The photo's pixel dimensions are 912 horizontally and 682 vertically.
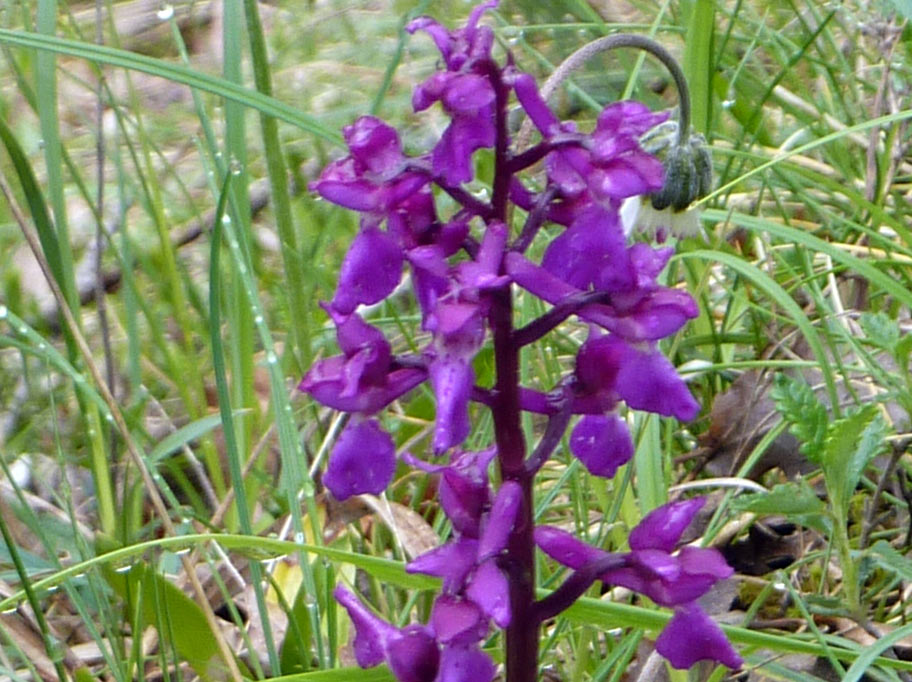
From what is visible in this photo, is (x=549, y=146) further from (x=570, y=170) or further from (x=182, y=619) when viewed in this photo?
(x=182, y=619)

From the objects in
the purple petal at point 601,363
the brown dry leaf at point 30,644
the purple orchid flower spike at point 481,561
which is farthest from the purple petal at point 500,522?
the brown dry leaf at point 30,644

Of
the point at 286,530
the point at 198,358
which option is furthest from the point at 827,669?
the point at 198,358

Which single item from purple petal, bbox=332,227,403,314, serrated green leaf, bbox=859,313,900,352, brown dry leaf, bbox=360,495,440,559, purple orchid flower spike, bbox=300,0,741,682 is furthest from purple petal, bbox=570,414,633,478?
brown dry leaf, bbox=360,495,440,559

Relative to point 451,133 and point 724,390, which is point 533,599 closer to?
point 451,133

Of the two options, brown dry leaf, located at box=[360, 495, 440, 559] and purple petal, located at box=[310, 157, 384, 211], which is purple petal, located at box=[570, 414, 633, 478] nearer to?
purple petal, located at box=[310, 157, 384, 211]

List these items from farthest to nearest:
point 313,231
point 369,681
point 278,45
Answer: point 278,45 → point 313,231 → point 369,681

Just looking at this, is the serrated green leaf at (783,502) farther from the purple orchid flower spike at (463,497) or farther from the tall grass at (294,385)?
the purple orchid flower spike at (463,497)

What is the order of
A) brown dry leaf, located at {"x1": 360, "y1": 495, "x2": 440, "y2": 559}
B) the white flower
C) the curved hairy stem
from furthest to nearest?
brown dry leaf, located at {"x1": 360, "y1": 495, "x2": 440, "y2": 559}, the white flower, the curved hairy stem

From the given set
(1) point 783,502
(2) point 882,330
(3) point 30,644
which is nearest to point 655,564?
(1) point 783,502
